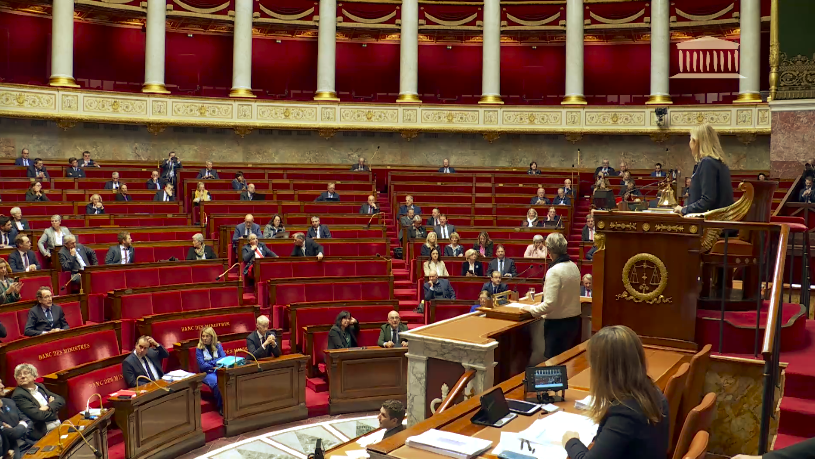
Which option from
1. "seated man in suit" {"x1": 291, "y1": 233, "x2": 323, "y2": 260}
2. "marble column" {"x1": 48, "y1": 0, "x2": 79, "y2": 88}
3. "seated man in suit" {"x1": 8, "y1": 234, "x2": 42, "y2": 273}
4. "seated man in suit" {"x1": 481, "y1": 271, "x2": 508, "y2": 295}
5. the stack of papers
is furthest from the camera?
"marble column" {"x1": 48, "y1": 0, "x2": 79, "y2": 88}

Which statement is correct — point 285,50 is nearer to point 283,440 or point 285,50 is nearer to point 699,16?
point 699,16

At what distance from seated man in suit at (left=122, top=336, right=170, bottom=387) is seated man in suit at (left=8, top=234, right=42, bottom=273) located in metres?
2.02

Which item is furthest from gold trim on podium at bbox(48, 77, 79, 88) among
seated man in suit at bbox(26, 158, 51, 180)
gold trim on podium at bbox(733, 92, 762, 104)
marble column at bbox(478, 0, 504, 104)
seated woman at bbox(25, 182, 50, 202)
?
gold trim on podium at bbox(733, 92, 762, 104)

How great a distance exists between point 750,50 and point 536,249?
8852mm

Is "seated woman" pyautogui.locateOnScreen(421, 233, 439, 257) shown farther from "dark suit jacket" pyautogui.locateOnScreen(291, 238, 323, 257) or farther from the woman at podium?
the woman at podium

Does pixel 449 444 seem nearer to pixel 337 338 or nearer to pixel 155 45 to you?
pixel 337 338

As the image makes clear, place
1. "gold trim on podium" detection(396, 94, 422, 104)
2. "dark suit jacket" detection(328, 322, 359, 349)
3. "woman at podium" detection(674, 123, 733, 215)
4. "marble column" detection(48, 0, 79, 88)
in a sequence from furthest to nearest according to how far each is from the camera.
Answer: "gold trim on podium" detection(396, 94, 422, 104) < "marble column" detection(48, 0, 79, 88) < "dark suit jacket" detection(328, 322, 359, 349) < "woman at podium" detection(674, 123, 733, 215)

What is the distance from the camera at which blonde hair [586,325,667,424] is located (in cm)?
227

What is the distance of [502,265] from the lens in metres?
8.80

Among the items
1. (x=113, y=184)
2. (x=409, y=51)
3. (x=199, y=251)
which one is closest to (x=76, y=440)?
(x=199, y=251)

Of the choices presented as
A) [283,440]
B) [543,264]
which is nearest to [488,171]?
[543,264]

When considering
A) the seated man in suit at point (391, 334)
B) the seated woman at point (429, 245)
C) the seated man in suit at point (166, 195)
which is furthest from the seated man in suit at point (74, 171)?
the seated man in suit at point (391, 334)

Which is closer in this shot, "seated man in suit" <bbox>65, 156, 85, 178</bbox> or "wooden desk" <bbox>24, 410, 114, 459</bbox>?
"wooden desk" <bbox>24, 410, 114, 459</bbox>

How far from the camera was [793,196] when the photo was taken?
1051cm
